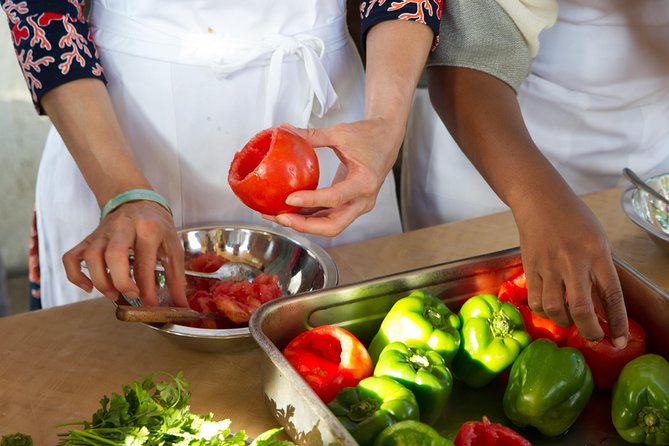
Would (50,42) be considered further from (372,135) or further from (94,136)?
(372,135)

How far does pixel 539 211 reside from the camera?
126 cm

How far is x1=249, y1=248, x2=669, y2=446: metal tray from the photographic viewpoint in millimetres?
1054

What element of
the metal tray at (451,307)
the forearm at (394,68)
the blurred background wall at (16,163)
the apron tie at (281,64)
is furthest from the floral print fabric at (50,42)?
the blurred background wall at (16,163)

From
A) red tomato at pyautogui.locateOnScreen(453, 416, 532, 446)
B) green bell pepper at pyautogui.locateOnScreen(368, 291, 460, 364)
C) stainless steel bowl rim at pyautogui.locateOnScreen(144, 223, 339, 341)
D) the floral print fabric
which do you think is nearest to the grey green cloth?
stainless steel bowl rim at pyautogui.locateOnScreen(144, 223, 339, 341)

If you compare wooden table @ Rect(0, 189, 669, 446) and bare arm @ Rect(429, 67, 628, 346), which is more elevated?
bare arm @ Rect(429, 67, 628, 346)

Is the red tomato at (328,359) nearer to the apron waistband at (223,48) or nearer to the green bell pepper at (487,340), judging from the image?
the green bell pepper at (487,340)

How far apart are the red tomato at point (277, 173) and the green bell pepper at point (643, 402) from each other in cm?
52

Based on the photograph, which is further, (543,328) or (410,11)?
(410,11)

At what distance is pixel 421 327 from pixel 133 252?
463 mm

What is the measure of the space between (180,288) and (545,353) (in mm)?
569

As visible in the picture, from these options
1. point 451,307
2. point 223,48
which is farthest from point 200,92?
point 451,307

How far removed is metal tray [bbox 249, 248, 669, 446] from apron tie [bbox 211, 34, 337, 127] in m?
0.55

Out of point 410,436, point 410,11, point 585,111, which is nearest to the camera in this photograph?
point 410,436

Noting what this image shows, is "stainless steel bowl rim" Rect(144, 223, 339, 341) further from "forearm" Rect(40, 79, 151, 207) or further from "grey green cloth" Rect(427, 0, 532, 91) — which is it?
"grey green cloth" Rect(427, 0, 532, 91)
